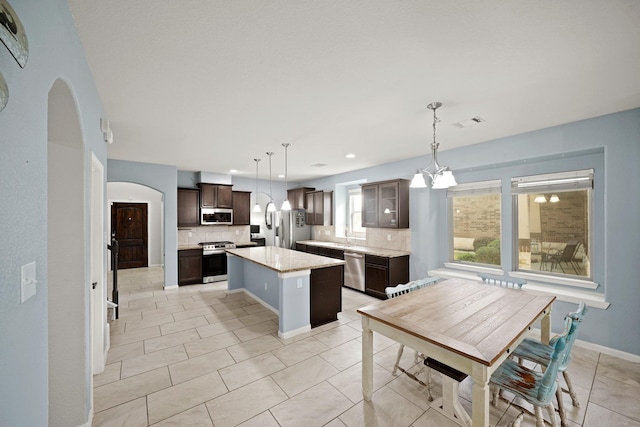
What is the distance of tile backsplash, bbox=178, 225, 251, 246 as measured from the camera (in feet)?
21.4

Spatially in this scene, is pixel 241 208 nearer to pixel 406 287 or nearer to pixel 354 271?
pixel 354 271

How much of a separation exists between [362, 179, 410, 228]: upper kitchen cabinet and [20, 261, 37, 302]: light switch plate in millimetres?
4766

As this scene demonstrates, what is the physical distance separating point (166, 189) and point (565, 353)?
633 centimetres

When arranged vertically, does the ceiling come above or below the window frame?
above

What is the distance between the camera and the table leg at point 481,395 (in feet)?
5.01

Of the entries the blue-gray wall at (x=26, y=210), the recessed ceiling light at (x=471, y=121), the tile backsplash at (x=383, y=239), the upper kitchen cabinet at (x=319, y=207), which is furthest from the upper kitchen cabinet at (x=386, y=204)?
the blue-gray wall at (x=26, y=210)

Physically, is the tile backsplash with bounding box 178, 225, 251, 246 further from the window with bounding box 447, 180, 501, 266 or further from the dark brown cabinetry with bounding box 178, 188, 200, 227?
the window with bounding box 447, 180, 501, 266

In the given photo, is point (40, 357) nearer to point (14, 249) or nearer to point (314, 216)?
point (14, 249)

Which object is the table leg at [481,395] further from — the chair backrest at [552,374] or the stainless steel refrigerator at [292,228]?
the stainless steel refrigerator at [292,228]

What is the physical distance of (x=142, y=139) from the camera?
3.83 metres

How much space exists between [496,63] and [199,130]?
325 centimetres

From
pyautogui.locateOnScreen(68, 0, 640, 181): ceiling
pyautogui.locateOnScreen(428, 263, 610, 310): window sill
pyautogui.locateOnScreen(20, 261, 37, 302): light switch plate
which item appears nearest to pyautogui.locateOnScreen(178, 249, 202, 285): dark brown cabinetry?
pyautogui.locateOnScreen(68, 0, 640, 181): ceiling

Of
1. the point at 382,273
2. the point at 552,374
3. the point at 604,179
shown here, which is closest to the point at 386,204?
the point at 382,273

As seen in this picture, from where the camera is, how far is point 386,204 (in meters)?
5.29
